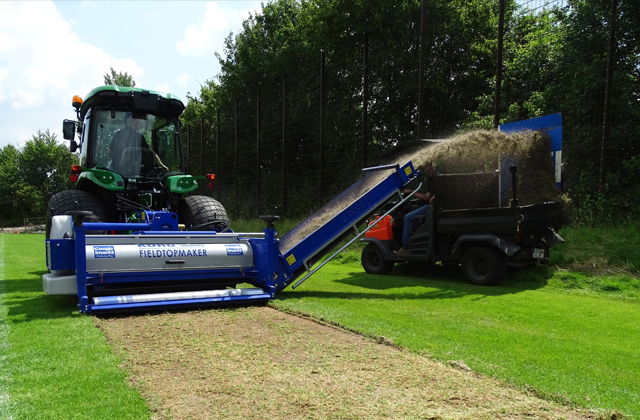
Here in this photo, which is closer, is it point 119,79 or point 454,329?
point 454,329

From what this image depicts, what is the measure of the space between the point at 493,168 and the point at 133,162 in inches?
204

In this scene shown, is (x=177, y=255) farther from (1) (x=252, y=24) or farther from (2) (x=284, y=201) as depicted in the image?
(1) (x=252, y=24)

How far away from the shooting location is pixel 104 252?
5.07 m

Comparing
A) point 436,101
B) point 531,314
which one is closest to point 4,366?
point 531,314

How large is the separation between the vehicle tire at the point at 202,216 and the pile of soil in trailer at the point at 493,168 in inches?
36.2

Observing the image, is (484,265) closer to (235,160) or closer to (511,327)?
(511,327)

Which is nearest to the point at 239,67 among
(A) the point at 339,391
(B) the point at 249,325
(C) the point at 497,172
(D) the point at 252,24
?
(D) the point at 252,24

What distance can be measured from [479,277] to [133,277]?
4.81 m

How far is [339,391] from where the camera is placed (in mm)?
2867

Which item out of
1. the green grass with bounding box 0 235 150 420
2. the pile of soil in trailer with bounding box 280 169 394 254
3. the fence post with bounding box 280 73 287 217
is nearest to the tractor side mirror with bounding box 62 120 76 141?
the green grass with bounding box 0 235 150 420

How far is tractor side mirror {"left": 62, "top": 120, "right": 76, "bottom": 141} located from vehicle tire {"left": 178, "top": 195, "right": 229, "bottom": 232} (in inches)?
81.3

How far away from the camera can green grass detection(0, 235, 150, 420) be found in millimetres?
2527

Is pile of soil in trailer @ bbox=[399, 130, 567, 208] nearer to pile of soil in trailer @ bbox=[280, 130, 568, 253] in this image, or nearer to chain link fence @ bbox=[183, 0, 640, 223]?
pile of soil in trailer @ bbox=[280, 130, 568, 253]

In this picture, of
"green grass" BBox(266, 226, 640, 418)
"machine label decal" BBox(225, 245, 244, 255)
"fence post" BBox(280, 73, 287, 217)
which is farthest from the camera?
"fence post" BBox(280, 73, 287, 217)
